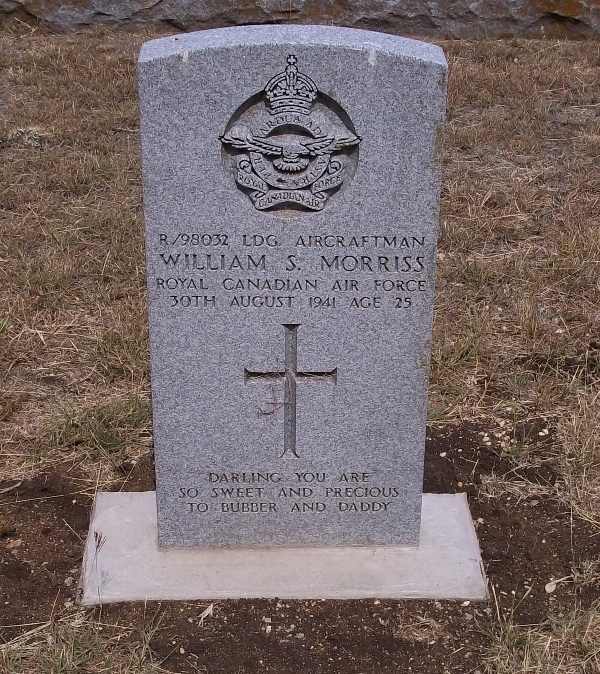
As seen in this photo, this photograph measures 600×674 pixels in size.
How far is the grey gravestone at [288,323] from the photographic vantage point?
246cm

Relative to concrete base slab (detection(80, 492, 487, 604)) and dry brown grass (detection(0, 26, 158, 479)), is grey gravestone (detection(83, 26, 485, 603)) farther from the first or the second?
dry brown grass (detection(0, 26, 158, 479))

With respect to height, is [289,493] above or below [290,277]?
below

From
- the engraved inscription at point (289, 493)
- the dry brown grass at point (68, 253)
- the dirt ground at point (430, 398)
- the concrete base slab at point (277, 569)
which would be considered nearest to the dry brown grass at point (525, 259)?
the dirt ground at point (430, 398)

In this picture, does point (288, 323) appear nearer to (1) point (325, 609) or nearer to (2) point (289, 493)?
(2) point (289, 493)

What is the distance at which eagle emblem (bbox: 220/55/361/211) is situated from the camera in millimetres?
2455

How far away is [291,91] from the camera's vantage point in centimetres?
244

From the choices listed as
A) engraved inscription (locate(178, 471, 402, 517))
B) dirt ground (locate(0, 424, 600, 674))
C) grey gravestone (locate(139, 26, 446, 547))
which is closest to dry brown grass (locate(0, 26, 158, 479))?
dirt ground (locate(0, 424, 600, 674))

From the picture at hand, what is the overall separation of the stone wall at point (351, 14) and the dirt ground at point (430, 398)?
4.13 ft

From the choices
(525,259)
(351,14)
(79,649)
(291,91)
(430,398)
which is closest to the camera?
(291,91)

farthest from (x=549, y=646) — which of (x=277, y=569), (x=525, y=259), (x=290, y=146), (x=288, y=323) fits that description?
(x=525, y=259)

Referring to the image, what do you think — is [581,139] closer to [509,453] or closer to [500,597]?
[509,453]

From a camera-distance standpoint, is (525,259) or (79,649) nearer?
(79,649)

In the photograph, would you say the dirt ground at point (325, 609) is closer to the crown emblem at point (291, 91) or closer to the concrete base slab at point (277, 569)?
the concrete base slab at point (277, 569)

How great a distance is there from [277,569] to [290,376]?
623mm
